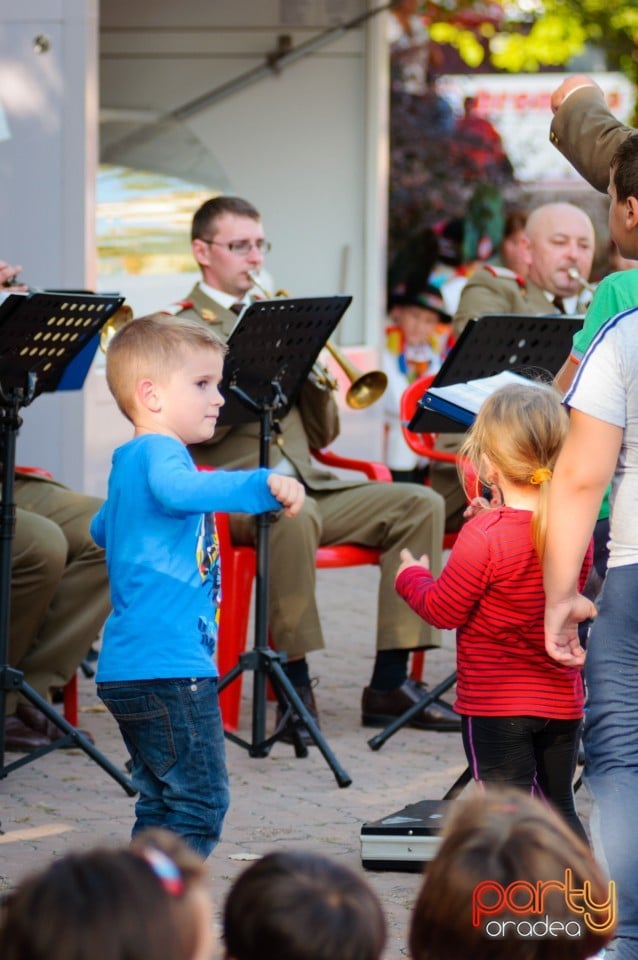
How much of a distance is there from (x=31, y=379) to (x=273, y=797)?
1.39m

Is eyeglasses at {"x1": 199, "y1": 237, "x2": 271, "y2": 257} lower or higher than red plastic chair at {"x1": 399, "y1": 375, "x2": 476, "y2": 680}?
higher

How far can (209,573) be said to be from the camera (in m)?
3.40

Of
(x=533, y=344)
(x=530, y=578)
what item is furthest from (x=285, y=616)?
(x=530, y=578)

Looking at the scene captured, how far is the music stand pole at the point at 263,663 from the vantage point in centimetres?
489

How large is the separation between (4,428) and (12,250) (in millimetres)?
2592

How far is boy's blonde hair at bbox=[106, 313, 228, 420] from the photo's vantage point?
132 inches

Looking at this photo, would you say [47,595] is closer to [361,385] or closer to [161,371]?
[361,385]

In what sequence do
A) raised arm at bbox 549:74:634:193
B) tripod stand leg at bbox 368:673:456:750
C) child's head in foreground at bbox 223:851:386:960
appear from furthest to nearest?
1. tripod stand leg at bbox 368:673:456:750
2. raised arm at bbox 549:74:634:193
3. child's head in foreground at bbox 223:851:386:960

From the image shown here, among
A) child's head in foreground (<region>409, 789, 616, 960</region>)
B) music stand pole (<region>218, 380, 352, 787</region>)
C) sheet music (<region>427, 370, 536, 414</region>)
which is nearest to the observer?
child's head in foreground (<region>409, 789, 616, 960</region>)

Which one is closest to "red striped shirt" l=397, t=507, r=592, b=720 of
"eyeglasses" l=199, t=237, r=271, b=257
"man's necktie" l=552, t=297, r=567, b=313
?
"eyeglasses" l=199, t=237, r=271, b=257

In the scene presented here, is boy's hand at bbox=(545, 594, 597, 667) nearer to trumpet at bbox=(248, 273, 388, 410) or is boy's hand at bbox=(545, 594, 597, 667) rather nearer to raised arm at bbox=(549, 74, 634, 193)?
raised arm at bbox=(549, 74, 634, 193)

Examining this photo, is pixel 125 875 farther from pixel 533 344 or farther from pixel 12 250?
pixel 12 250

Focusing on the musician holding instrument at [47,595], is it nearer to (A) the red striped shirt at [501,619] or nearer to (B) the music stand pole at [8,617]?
(B) the music stand pole at [8,617]

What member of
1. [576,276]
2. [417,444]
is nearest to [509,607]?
[417,444]
